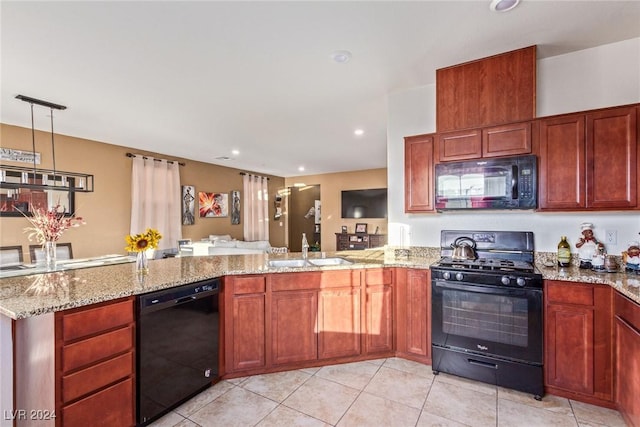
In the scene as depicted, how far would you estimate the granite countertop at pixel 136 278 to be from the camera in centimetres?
155

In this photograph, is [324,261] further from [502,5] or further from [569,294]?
[502,5]

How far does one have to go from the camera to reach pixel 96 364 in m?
1.63

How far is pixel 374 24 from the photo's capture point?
195 centimetres

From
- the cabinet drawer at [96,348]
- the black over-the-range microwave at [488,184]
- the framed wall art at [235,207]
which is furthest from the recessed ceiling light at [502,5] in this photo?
the framed wall art at [235,207]

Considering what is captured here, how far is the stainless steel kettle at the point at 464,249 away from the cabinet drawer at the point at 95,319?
2543mm

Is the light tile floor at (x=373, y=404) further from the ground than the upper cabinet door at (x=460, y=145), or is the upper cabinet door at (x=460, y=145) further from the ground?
the upper cabinet door at (x=460, y=145)

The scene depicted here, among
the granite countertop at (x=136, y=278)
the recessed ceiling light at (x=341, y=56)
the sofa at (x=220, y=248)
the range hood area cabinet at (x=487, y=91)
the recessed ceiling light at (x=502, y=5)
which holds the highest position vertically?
the recessed ceiling light at (x=502, y=5)

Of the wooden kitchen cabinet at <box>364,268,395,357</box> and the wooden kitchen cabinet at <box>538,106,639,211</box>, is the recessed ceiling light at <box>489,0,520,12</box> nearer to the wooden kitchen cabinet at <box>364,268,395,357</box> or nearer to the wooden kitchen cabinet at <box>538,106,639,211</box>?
the wooden kitchen cabinet at <box>538,106,639,211</box>

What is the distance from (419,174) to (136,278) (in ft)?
8.13

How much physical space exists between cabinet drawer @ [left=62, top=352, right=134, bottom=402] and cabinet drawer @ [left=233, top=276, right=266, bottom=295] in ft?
2.65

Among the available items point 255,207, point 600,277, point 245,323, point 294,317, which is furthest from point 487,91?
point 255,207

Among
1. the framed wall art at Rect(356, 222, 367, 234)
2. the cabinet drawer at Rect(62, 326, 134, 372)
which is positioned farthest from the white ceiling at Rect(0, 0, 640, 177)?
the framed wall art at Rect(356, 222, 367, 234)

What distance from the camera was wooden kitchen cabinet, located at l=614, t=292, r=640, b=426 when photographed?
1.61 m

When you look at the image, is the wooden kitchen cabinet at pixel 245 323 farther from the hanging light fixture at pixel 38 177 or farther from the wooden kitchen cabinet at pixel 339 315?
the hanging light fixture at pixel 38 177
